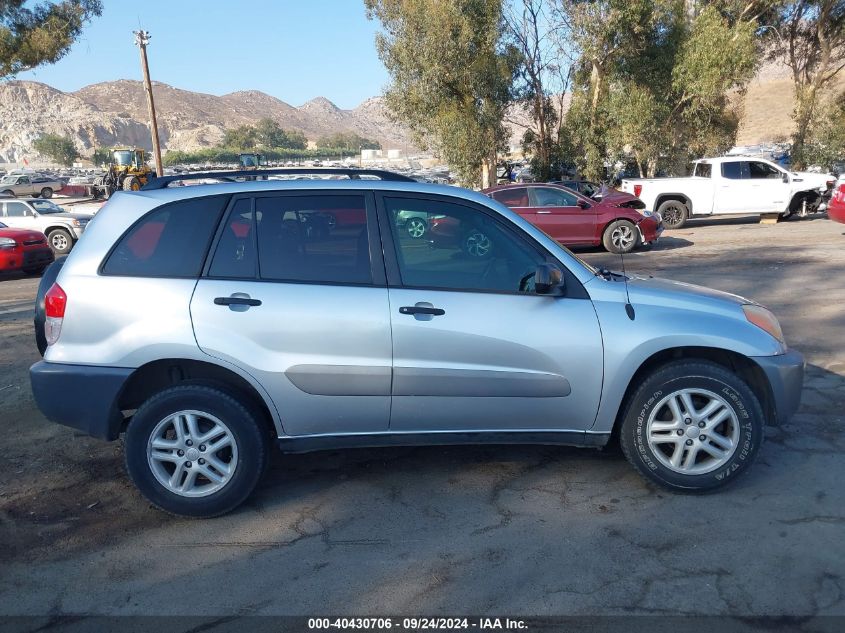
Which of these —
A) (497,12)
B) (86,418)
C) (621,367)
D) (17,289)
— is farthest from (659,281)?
(497,12)

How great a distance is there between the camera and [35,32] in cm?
2683

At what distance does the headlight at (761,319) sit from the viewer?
4.21m

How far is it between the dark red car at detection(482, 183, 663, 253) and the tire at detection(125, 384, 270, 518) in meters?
11.6

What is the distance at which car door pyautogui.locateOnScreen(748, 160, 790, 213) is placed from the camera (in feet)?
61.9

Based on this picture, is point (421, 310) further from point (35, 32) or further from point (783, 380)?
point (35, 32)

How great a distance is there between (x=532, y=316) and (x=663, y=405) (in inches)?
35.6

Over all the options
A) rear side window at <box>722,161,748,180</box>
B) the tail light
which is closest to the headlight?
the tail light

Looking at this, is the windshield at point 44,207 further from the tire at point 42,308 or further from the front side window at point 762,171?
the front side window at point 762,171

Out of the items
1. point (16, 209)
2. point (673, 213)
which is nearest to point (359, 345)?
point (673, 213)

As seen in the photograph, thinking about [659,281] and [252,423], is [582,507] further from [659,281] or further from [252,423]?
[252,423]

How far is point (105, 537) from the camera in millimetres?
3857

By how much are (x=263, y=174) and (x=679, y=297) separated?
2615 mm

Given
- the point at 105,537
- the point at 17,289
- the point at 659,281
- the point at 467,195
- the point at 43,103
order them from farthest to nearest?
the point at 43,103
the point at 17,289
the point at 659,281
the point at 467,195
the point at 105,537

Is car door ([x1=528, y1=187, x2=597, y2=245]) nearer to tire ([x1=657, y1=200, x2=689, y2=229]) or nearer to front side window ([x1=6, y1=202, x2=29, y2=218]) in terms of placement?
tire ([x1=657, y1=200, x2=689, y2=229])
